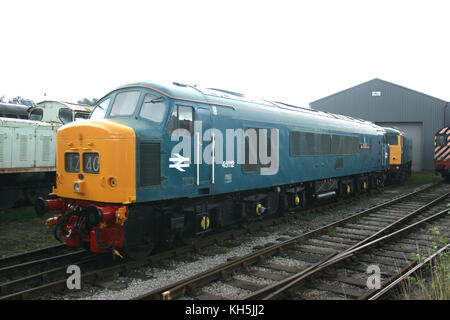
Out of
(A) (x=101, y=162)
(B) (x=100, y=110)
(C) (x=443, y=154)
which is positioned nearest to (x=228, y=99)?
(B) (x=100, y=110)

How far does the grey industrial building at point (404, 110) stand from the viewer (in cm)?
Result: 2955

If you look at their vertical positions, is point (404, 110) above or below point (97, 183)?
above

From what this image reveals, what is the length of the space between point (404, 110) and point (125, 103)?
29.1 meters

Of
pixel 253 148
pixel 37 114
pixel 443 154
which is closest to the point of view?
pixel 253 148

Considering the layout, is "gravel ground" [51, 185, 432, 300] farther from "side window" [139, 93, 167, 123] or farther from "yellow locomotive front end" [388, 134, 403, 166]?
"yellow locomotive front end" [388, 134, 403, 166]

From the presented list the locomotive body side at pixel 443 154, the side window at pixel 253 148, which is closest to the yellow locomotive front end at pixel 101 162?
the side window at pixel 253 148

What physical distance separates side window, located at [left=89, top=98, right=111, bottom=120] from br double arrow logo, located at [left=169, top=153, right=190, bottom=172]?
5.83ft

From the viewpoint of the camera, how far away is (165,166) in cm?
670

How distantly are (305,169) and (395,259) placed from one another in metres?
4.57

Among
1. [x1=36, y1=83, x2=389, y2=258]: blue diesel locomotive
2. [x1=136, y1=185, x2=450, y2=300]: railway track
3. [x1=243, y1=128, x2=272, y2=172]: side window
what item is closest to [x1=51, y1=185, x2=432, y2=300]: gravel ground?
[x1=136, y1=185, x2=450, y2=300]: railway track

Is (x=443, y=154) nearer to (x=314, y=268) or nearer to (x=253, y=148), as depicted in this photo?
(x=253, y=148)
